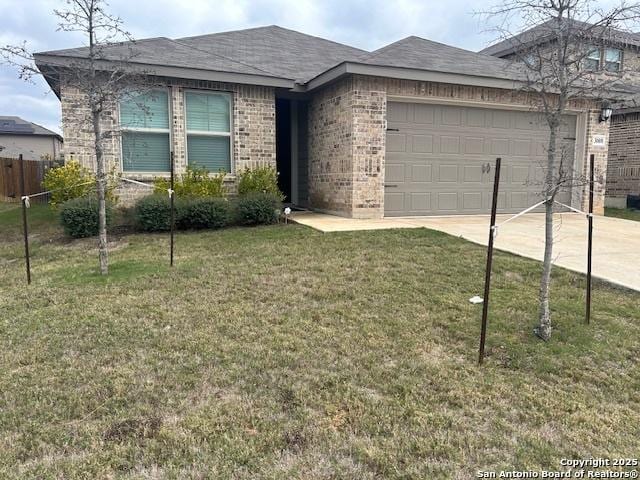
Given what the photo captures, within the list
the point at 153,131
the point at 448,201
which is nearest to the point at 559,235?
the point at 448,201

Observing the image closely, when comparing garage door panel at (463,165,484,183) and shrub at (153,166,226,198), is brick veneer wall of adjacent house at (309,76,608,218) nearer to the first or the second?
garage door panel at (463,165,484,183)

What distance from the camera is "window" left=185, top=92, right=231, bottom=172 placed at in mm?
10312

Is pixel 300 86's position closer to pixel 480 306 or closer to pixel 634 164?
pixel 480 306

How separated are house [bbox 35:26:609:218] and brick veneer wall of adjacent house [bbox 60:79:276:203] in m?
0.02

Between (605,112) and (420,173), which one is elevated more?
(605,112)

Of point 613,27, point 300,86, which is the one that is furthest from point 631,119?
point 613,27

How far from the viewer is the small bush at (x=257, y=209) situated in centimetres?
922

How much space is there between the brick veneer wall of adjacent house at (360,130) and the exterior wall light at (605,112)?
207cm

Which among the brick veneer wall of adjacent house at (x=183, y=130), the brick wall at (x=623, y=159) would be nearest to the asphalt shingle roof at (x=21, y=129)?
the brick veneer wall of adjacent house at (x=183, y=130)

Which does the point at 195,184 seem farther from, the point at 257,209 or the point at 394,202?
the point at 394,202

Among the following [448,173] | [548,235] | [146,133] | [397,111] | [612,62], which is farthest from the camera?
[448,173]

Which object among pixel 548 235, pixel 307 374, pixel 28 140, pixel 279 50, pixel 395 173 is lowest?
pixel 307 374

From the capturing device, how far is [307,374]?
3400 millimetres

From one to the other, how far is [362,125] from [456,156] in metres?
2.32
